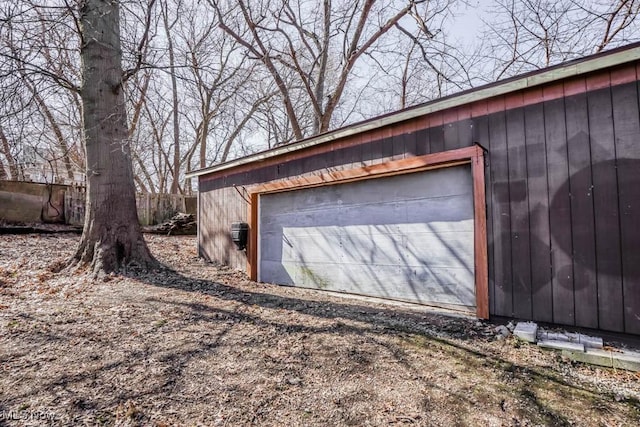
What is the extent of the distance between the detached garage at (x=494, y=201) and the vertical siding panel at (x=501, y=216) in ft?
0.04

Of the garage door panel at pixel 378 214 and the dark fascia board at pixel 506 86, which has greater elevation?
the dark fascia board at pixel 506 86

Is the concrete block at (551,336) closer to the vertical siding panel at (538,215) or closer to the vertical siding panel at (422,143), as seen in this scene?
the vertical siding panel at (538,215)

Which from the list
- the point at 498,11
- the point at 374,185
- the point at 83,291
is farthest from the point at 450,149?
the point at 498,11

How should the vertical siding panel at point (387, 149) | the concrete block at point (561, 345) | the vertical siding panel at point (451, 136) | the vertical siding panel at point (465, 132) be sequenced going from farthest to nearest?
the vertical siding panel at point (387, 149), the vertical siding panel at point (451, 136), the vertical siding panel at point (465, 132), the concrete block at point (561, 345)

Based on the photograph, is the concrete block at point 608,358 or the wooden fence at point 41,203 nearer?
the concrete block at point 608,358

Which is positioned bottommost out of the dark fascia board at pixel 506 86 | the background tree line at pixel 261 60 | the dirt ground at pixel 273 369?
the dirt ground at pixel 273 369

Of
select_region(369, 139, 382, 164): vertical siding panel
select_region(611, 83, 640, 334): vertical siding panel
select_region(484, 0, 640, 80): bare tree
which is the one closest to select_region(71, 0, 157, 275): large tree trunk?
select_region(369, 139, 382, 164): vertical siding panel

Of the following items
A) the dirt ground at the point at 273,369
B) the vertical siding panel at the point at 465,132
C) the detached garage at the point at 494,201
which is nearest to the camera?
the dirt ground at the point at 273,369

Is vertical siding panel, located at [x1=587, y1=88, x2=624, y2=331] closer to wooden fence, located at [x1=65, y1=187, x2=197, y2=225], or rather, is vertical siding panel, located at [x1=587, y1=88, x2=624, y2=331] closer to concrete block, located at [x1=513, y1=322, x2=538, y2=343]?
concrete block, located at [x1=513, y1=322, x2=538, y2=343]

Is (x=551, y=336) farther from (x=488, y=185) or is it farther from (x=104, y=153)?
(x=104, y=153)

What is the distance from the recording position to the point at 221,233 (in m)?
7.27

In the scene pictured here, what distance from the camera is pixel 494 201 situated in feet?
11.6

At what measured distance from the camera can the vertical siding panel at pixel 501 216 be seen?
3.43 meters

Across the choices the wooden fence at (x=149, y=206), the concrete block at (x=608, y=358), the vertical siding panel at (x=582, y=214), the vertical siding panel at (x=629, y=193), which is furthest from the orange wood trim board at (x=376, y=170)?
the wooden fence at (x=149, y=206)
